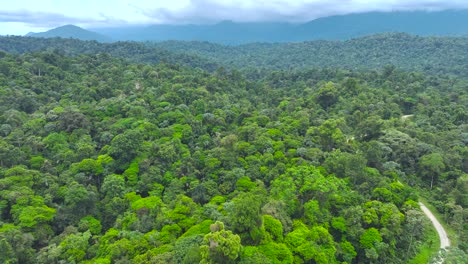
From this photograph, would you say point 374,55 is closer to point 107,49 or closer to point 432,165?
point 107,49

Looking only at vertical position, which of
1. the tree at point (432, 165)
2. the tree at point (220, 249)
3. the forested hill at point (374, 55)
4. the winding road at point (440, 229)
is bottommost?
the winding road at point (440, 229)

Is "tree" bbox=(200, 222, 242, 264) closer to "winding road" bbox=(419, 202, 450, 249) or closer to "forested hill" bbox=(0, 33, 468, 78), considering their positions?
"winding road" bbox=(419, 202, 450, 249)

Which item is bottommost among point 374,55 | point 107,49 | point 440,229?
point 440,229

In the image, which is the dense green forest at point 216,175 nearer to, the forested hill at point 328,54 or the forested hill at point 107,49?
the forested hill at point 328,54

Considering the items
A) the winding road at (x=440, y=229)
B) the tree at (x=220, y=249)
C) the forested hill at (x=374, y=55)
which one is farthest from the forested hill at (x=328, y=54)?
the tree at (x=220, y=249)

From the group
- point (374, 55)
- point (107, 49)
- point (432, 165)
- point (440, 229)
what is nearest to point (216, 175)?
point (440, 229)

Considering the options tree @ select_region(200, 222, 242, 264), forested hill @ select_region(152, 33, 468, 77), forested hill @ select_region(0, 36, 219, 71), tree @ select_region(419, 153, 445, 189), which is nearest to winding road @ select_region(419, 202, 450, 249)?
tree @ select_region(419, 153, 445, 189)

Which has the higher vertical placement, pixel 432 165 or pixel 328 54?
pixel 328 54
